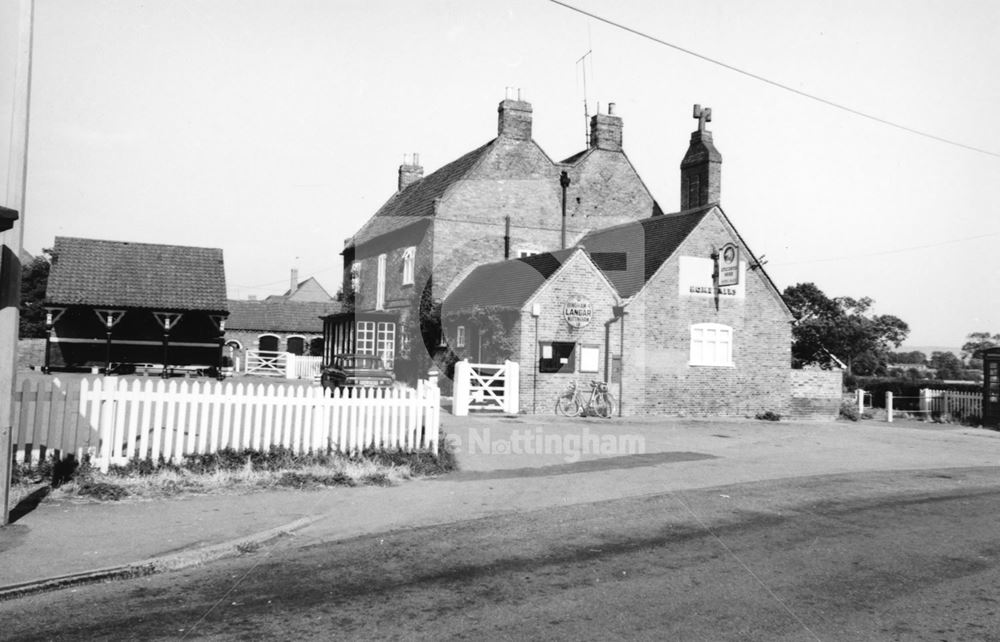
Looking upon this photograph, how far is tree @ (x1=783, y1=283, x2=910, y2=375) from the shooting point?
2542 inches

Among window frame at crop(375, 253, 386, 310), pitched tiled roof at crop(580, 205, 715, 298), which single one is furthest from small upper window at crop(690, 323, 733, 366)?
window frame at crop(375, 253, 386, 310)

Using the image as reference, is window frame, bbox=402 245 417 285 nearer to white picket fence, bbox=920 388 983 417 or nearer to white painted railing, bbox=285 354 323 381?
white painted railing, bbox=285 354 323 381

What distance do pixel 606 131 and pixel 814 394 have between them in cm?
1548

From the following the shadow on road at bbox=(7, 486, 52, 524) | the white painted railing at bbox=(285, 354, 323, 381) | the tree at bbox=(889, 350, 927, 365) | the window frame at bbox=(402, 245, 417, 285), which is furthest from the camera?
the tree at bbox=(889, 350, 927, 365)

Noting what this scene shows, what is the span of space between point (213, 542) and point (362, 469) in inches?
161

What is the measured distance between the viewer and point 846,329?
2542 inches

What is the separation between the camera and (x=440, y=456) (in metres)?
12.9

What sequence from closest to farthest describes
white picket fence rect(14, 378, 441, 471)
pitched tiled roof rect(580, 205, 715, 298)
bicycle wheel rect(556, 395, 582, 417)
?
white picket fence rect(14, 378, 441, 471) < bicycle wheel rect(556, 395, 582, 417) < pitched tiled roof rect(580, 205, 715, 298)

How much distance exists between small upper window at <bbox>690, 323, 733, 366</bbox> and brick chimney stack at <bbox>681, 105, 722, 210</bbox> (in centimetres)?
565

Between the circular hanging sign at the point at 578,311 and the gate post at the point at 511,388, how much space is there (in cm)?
260

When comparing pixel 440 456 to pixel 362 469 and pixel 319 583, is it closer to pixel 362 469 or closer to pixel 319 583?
pixel 362 469

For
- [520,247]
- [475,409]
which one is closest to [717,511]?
[475,409]

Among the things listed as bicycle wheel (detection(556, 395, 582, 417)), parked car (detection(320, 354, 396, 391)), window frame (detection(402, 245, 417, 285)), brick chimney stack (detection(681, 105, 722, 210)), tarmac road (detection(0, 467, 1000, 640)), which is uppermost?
brick chimney stack (detection(681, 105, 722, 210))

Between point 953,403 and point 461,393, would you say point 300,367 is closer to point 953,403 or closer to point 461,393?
point 461,393
